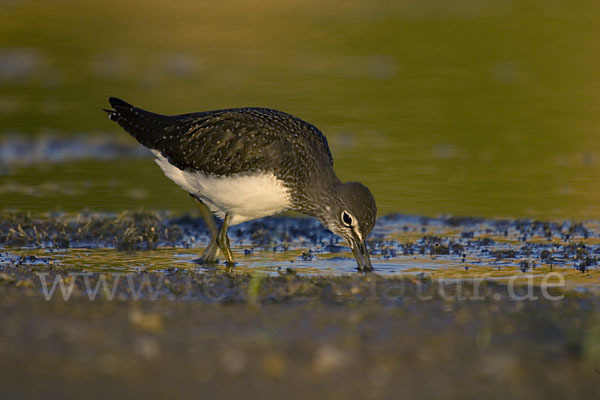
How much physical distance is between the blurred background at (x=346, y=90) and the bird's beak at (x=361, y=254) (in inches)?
108

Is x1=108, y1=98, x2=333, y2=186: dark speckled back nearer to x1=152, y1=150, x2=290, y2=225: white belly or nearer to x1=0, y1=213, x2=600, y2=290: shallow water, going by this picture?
x1=152, y1=150, x2=290, y2=225: white belly

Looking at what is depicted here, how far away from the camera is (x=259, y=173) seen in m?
9.42

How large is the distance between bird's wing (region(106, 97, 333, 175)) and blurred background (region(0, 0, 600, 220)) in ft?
7.77

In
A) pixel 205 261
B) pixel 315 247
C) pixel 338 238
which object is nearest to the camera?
pixel 205 261

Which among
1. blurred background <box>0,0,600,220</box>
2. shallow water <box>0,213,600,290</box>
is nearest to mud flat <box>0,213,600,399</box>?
shallow water <box>0,213,600,290</box>

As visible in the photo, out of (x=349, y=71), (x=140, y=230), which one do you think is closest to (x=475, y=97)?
(x=349, y=71)

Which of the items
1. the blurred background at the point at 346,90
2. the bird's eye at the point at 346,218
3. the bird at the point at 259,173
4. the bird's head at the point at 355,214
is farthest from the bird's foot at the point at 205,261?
the blurred background at the point at 346,90

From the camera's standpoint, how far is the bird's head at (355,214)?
30.5 ft

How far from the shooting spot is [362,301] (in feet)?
23.7

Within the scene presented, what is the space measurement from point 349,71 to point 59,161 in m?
9.60

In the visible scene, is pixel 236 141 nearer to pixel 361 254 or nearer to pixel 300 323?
pixel 361 254

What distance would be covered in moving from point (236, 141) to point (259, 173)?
1.45 ft

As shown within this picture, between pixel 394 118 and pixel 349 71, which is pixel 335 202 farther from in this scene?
pixel 349 71

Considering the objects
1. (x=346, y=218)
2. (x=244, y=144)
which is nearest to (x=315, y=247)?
(x=346, y=218)
